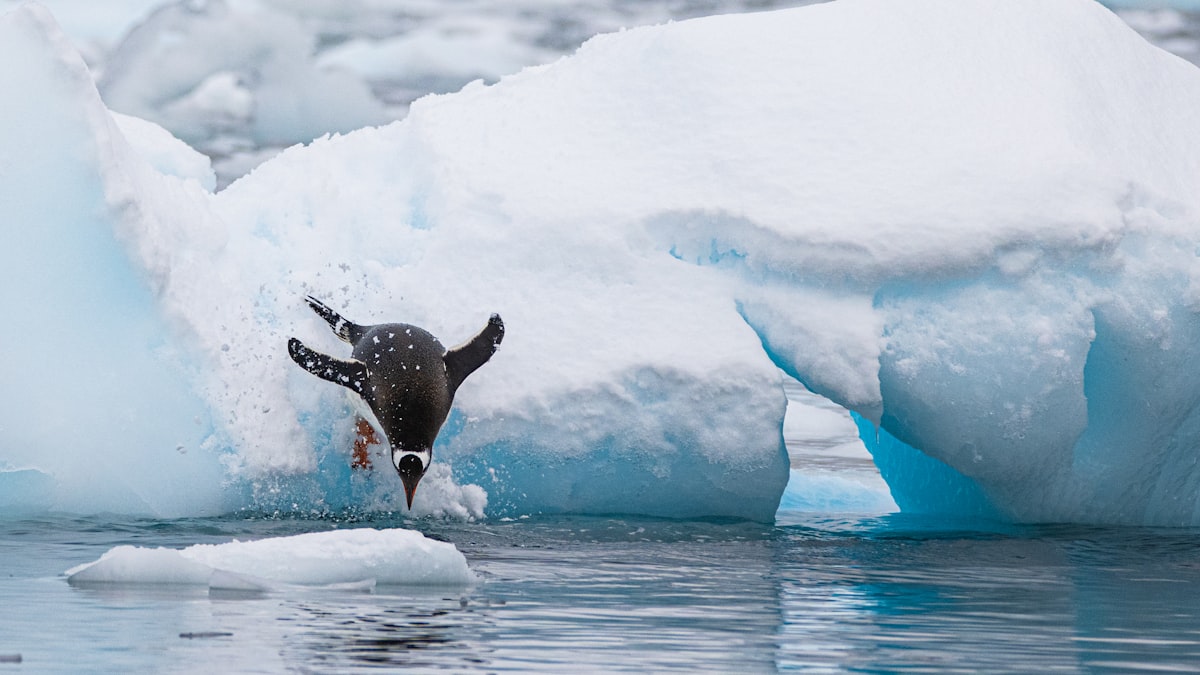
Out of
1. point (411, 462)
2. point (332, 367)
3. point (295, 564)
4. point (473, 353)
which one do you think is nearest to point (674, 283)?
point (473, 353)

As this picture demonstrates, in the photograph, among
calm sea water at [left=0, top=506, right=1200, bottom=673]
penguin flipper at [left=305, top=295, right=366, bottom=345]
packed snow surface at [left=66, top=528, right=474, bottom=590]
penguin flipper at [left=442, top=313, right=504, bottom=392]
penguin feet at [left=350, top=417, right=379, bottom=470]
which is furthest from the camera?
penguin flipper at [left=305, top=295, right=366, bottom=345]

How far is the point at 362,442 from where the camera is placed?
8.98m

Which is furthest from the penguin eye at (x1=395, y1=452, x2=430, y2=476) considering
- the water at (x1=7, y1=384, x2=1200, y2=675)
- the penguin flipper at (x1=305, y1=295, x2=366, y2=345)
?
the penguin flipper at (x1=305, y1=295, x2=366, y2=345)

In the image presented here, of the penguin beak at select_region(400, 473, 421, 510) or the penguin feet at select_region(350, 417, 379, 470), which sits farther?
the penguin feet at select_region(350, 417, 379, 470)

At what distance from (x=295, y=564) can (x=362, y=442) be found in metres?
3.30

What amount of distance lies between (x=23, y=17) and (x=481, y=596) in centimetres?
555

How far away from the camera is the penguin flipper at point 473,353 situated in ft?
28.7

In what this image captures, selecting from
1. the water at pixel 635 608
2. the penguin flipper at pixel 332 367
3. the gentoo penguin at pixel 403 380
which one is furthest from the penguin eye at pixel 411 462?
the penguin flipper at pixel 332 367

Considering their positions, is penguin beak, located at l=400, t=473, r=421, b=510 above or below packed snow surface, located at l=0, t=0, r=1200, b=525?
below

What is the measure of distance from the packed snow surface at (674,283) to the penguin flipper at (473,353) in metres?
0.30

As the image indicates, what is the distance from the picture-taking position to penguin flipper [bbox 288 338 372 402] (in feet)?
28.1

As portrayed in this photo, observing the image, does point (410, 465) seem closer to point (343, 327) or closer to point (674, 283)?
point (343, 327)

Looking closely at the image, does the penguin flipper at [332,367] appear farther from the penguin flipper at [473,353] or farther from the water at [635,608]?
the water at [635,608]

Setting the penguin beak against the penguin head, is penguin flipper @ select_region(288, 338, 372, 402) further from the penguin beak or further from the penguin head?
the penguin beak
